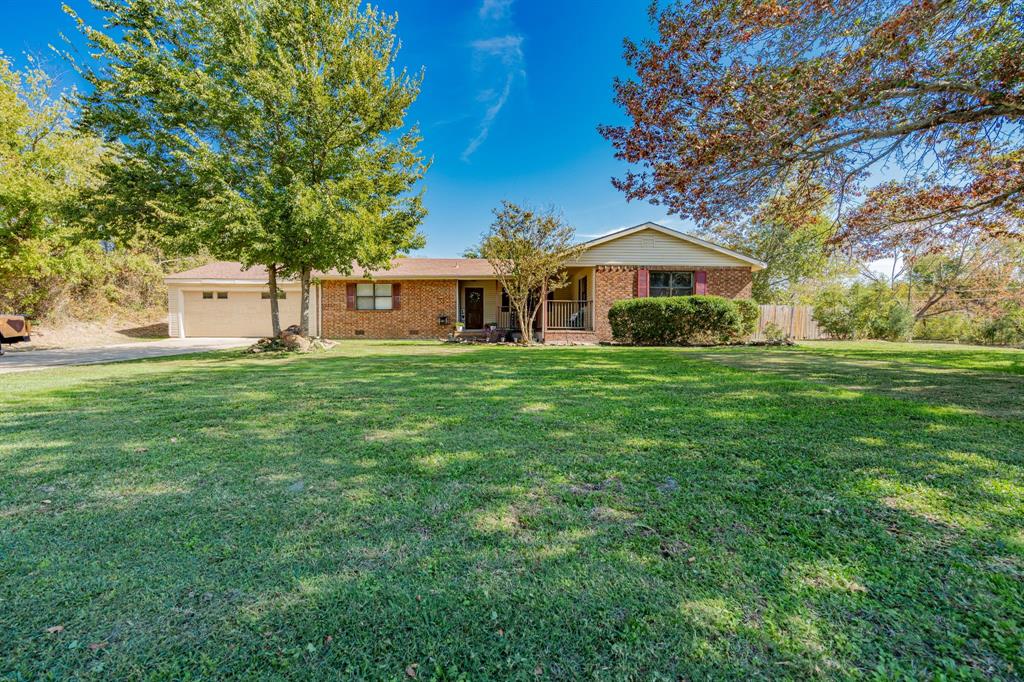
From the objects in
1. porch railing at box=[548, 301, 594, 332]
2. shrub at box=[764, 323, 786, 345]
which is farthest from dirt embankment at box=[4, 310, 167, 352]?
shrub at box=[764, 323, 786, 345]

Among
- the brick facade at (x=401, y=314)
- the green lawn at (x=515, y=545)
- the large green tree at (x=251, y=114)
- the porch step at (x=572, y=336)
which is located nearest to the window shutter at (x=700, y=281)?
the porch step at (x=572, y=336)

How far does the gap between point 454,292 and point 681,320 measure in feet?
28.8

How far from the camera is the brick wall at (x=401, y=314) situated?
17.3m

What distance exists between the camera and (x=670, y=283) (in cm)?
1598

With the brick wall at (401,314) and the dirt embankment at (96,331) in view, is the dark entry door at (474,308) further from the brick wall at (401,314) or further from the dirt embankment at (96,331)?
the dirt embankment at (96,331)

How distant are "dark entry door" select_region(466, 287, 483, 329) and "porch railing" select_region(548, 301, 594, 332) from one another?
3.60 m

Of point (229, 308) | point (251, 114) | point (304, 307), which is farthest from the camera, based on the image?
point (229, 308)

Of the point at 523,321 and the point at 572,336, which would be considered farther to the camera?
the point at 572,336

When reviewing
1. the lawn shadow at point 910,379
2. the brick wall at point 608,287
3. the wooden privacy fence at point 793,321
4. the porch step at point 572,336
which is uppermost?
the brick wall at point 608,287

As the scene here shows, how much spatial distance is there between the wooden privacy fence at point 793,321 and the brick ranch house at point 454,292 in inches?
70.2

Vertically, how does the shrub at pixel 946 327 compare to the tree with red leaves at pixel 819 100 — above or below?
below

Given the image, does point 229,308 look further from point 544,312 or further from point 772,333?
point 772,333

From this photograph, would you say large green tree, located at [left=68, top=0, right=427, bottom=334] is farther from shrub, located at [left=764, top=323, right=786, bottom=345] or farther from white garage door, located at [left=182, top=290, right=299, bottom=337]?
shrub, located at [left=764, top=323, right=786, bottom=345]

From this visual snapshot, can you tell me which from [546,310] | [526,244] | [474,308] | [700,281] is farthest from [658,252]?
[474,308]
